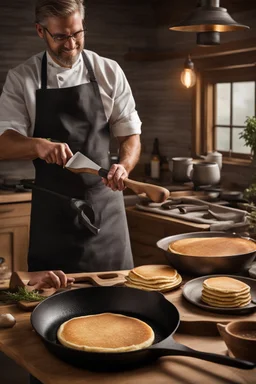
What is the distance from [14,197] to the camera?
14.7ft

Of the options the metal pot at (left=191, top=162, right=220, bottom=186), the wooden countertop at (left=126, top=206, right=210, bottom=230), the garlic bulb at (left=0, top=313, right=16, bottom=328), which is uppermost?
the metal pot at (left=191, top=162, right=220, bottom=186)

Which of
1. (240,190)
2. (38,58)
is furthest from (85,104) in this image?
(240,190)

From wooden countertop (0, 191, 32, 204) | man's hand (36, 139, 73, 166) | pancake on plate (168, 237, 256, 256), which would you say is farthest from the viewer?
wooden countertop (0, 191, 32, 204)

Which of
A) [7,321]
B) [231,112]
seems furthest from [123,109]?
[231,112]

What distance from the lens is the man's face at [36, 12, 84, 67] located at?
2.60 meters

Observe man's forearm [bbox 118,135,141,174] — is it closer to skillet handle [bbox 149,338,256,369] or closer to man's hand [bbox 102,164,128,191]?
man's hand [bbox 102,164,128,191]

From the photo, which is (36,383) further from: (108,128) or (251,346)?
(108,128)

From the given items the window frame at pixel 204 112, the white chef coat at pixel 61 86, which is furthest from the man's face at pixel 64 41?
the window frame at pixel 204 112

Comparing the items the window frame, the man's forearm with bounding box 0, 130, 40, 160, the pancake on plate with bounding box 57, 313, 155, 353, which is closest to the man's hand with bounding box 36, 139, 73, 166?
the man's forearm with bounding box 0, 130, 40, 160

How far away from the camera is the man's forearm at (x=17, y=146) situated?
257 cm

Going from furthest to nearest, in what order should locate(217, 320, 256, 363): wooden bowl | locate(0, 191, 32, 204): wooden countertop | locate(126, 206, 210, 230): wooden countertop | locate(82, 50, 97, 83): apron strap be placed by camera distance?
locate(0, 191, 32, 204): wooden countertop, locate(126, 206, 210, 230): wooden countertop, locate(82, 50, 97, 83): apron strap, locate(217, 320, 256, 363): wooden bowl

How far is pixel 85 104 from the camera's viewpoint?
290 centimetres

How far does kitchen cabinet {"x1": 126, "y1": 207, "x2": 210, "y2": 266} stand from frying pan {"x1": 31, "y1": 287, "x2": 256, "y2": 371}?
1.89 meters

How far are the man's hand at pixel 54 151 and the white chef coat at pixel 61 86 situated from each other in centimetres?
30
